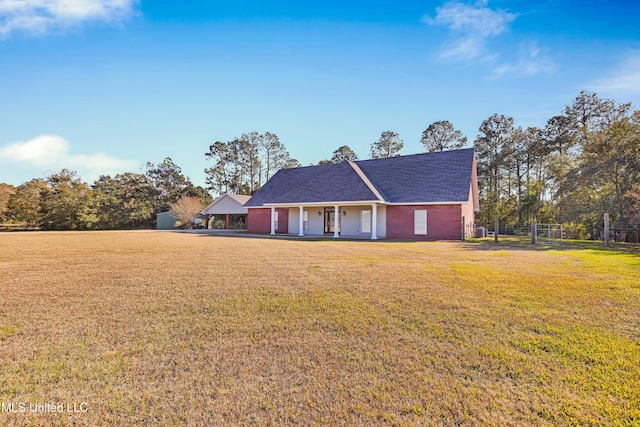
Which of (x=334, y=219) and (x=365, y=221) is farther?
(x=334, y=219)

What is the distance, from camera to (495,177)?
34844 millimetres

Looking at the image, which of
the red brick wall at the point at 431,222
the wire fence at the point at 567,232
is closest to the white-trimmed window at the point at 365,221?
the red brick wall at the point at 431,222

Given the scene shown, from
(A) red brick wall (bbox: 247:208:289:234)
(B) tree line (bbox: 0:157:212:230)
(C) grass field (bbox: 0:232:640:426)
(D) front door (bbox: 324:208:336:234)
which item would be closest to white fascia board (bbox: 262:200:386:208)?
(A) red brick wall (bbox: 247:208:289:234)

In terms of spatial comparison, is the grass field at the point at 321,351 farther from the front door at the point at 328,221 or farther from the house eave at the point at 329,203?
the front door at the point at 328,221

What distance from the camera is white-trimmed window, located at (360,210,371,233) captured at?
2133 cm

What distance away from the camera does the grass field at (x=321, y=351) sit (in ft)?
8.37

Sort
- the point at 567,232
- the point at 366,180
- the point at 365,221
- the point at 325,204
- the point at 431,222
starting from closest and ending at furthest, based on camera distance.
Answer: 1. the point at 431,222
2. the point at 325,204
3. the point at 365,221
4. the point at 366,180
5. the point at 567,232

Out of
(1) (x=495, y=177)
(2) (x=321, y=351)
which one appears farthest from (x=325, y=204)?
(1) (x=495, y=177)

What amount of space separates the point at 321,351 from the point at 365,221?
18267 mm

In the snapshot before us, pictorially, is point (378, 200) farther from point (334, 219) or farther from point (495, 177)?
point (495, 177)

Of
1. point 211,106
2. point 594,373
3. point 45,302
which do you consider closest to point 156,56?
Result: point 211,106

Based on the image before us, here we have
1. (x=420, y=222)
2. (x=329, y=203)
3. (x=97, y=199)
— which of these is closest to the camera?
(x=420, y=222)

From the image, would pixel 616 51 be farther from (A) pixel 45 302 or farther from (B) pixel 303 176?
(A) pixel 45 302

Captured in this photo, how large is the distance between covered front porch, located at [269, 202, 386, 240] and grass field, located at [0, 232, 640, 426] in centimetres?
1384
